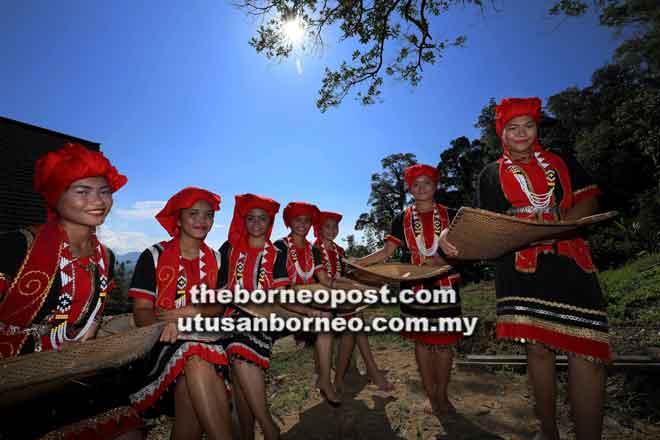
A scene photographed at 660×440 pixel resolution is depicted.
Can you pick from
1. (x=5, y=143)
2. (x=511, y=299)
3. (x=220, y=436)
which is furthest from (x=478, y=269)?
(x=5, y=143)

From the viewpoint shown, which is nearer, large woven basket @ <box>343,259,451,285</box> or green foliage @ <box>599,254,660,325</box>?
large woven basket @ <box>343,259,451,285</box>

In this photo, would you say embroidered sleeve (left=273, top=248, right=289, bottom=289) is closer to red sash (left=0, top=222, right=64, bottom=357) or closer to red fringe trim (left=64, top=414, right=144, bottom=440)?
red fringe trim (left=64, top=414, right=144, bottom=440)

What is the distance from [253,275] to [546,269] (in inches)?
104

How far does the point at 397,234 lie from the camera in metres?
3.41

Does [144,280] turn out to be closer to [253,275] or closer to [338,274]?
[253,275]

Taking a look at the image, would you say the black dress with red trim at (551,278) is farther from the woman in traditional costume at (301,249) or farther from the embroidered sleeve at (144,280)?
the embroidered sleeve at (144,280)

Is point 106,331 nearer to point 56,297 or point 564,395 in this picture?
point 56,297

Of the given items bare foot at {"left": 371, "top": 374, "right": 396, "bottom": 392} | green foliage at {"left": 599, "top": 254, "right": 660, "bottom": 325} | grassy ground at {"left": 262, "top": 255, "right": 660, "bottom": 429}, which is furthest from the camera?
green foliage at {"left": 599, "top": 254, "right": 660, "bottom": 325}

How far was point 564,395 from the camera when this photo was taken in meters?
3.04

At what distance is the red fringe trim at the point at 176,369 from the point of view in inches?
83.2

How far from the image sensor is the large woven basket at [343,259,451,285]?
2.11 metres

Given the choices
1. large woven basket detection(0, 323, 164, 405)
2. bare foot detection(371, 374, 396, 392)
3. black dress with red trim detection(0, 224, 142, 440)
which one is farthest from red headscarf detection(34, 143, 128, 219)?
bare foot detection(371, 374, 396, 392)

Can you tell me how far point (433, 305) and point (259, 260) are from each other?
6.35 feet

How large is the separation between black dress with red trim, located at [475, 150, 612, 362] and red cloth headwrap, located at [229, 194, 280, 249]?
2265 millimetres
